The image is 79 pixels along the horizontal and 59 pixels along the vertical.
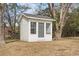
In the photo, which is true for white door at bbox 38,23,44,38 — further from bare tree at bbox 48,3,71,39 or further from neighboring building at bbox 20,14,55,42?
bare tree at bbox 48,3,71,39

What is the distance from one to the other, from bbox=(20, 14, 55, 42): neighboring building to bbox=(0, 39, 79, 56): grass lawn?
0.07 meters

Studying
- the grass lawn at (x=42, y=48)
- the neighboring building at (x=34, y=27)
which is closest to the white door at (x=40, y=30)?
the neighboring building at (x=34, y=27)

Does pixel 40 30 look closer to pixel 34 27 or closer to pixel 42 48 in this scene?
pixel 34 27

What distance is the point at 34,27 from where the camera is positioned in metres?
2.55

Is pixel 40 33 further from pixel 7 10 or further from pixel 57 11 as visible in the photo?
pixel 7 10

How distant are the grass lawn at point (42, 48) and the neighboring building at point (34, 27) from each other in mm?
68

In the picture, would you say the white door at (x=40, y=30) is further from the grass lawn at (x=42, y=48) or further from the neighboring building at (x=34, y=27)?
the grass lawn at (x=42, y=48)

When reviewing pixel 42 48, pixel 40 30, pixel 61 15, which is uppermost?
pixel 61 15

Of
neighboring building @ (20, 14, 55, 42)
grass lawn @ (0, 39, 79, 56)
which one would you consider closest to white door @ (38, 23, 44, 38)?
neighboring building @ (20, 14, 55, 42)

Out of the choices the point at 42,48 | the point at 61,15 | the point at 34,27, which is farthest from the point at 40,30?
the point at 61,15

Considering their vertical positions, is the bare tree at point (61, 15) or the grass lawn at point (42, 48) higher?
the bare tree at point (61, 15)

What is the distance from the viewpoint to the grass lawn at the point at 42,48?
2527mm

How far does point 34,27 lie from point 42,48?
303 millimetres

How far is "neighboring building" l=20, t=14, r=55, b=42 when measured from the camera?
99.4 inches
